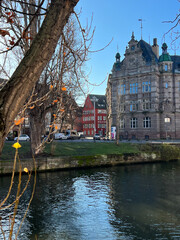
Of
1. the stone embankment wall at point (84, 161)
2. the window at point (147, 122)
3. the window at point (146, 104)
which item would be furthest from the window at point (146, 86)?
the stone embankment wall at point (84, 161)

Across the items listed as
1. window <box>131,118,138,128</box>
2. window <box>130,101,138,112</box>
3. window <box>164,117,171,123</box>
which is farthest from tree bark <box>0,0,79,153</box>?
window <box>130,101,138,112</box>

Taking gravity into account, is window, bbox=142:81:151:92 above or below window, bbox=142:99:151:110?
above

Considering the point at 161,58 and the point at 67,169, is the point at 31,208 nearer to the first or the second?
the point at 67,169

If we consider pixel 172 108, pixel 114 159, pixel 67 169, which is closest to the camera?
pixel 67 169

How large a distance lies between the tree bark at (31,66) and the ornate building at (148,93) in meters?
42.1

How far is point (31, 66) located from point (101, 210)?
310 inches

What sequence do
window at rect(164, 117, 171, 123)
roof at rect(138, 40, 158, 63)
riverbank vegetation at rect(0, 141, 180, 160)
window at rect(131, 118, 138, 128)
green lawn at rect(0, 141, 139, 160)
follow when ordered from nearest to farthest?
green lawn at rect(0, 141, 139, 160) → riverbank vegetation at rect(0, 141, 180, 160) → window at rect(164, 117, 171, 123) → roof at rect(138, 40, 158, 63) → window at rect(131, 118, 138, 128)

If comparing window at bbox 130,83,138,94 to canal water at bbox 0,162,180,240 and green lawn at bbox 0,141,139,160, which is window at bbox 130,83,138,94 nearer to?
green lawn at bbox 0,141,139,160

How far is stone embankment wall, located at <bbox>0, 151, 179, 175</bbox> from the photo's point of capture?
54.7 feet

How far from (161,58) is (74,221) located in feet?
149

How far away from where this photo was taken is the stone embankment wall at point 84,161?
656 inches

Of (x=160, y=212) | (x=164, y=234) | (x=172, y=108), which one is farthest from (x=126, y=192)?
(x=172, y=108)

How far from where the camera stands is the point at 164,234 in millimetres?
6949

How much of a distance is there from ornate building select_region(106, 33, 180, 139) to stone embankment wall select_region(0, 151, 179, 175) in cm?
2015
